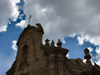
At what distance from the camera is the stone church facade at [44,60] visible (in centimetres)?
1501

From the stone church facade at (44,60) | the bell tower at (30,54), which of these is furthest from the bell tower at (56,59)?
the bell tower at (30,54)

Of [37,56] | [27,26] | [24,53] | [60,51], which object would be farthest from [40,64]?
[27,26]

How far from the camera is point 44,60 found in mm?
16234

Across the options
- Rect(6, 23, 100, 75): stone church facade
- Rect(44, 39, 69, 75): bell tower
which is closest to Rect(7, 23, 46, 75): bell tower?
Rect(6, 23, 100, 75): stone church facade

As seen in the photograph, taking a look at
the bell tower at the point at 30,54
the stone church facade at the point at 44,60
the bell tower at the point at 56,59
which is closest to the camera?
the bell tower at the point at 56,59

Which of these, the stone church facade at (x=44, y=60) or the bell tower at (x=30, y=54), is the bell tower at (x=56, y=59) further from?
the bell tower at (x=30, y=54)

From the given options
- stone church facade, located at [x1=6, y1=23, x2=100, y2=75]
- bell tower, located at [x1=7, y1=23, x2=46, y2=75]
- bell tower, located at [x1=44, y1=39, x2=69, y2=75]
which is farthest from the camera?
bell tower, located at [x1=7, y1=23, x2=46, y2=75]

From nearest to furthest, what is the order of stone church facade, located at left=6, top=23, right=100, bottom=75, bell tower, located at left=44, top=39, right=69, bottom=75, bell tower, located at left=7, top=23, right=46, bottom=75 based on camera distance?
bell tower, located at left=44, top=39, right=69, bottom=75 → stone church facade, located at left=6, top=23, right=100, bottom=75 → bell tower, located at left=7, top=23, right=46, bottom=75

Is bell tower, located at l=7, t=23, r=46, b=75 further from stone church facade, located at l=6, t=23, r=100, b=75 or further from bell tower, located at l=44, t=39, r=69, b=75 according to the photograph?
bell tower, located at l=44, t=39, r=69, b=75

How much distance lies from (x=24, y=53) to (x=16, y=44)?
4.34 meters

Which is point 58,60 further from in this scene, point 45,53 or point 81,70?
point 81,70

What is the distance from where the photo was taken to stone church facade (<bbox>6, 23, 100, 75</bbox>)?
15013 mm

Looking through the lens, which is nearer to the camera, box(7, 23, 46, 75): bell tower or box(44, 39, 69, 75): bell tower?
box(44, 39, 69, 75): bell tower

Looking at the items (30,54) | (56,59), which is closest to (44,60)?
(56,59)
